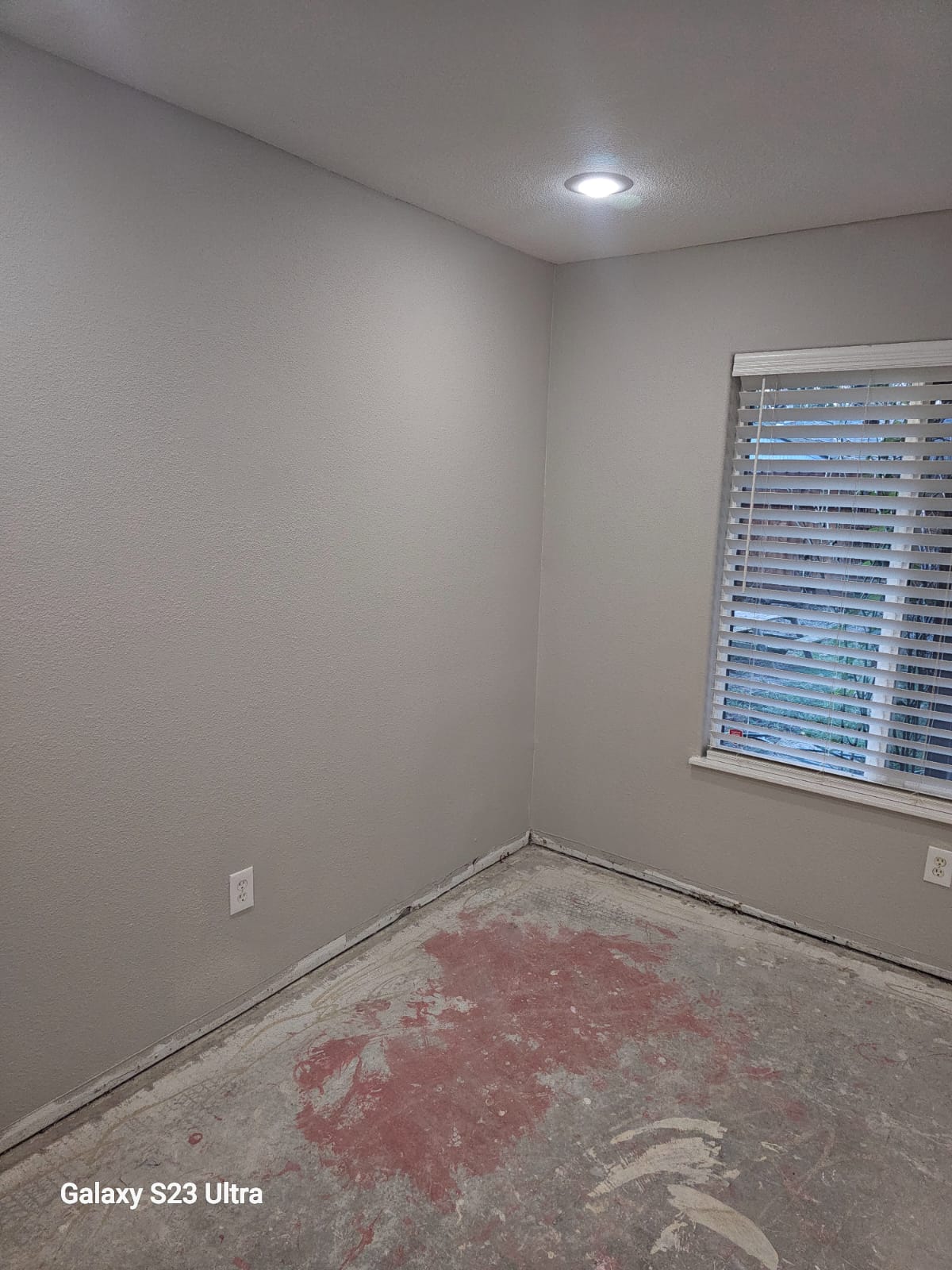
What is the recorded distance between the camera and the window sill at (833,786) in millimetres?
2670

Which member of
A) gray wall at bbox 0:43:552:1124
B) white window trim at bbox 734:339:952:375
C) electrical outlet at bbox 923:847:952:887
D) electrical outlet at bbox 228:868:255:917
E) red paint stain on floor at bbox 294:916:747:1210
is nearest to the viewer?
gray wall at bbox 0:43:552:1124

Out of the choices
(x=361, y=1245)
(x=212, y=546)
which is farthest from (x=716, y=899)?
(x=212, y=546)

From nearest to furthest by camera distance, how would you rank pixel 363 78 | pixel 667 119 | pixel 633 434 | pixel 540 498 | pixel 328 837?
pixel 363 78 < pixel 667 119 < pixel 328 837 < pixel 633 434 < pixel 540 498

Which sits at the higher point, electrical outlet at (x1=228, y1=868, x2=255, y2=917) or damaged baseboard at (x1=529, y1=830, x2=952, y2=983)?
electrical outlet at (x1=228, y1=868, x2=255, y2=917)

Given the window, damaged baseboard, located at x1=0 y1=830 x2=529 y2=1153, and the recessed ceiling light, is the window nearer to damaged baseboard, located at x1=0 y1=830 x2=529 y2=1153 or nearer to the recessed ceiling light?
the recessed ceiling light

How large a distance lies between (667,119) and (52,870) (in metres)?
2.19

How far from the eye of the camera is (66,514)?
187 cm

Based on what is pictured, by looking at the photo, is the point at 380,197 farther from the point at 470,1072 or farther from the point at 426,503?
the point at 470,1072

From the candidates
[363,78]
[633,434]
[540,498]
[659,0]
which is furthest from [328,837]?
[659,0]

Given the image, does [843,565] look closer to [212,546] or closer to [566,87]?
[566,87]

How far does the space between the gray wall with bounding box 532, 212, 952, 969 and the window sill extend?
0.05 m

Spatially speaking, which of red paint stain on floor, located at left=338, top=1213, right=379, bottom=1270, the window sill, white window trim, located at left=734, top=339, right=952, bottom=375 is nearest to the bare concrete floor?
red paint stain on floor, located at left=338, top=1213, right=379, bottom=1270

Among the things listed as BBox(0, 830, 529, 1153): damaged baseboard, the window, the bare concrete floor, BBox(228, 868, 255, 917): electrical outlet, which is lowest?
the bare concrete floor

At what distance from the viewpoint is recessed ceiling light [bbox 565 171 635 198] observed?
2.25 m
